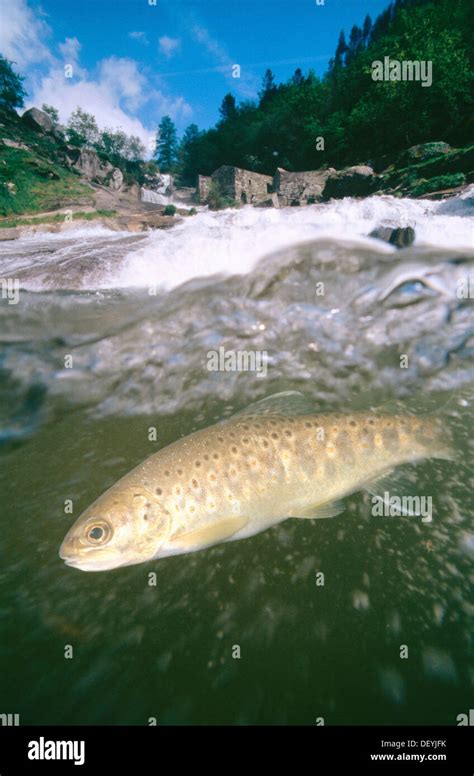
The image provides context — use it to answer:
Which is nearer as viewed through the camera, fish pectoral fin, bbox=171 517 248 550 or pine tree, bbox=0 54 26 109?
fish pectoral fin, bbox=171 517 248 550

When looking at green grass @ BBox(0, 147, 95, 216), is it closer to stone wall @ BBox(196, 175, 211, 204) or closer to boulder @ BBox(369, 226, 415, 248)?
stone wall @ BBox(196, 175, 211, 204)

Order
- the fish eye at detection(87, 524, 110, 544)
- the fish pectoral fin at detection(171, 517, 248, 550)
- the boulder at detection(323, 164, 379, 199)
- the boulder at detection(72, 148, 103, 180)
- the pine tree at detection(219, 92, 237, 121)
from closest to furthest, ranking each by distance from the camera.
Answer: the fish eye at detection(87, 524, 110, 544) → the fish pectoral fin at detection(171, 517, 248, 550) → the boulder at detection(323, 164, 379, 199) → the boulder at detection(72, 148, 103, 180) → the pine tree at detection(219, 92, 237, 121)

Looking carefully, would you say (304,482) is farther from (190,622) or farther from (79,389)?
(79,389)

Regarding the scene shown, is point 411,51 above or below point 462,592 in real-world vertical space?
above

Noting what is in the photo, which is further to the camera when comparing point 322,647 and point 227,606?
point 227,606

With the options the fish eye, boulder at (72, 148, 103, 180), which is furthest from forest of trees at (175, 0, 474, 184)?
the fish eye

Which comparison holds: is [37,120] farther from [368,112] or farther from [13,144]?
[368,112]
